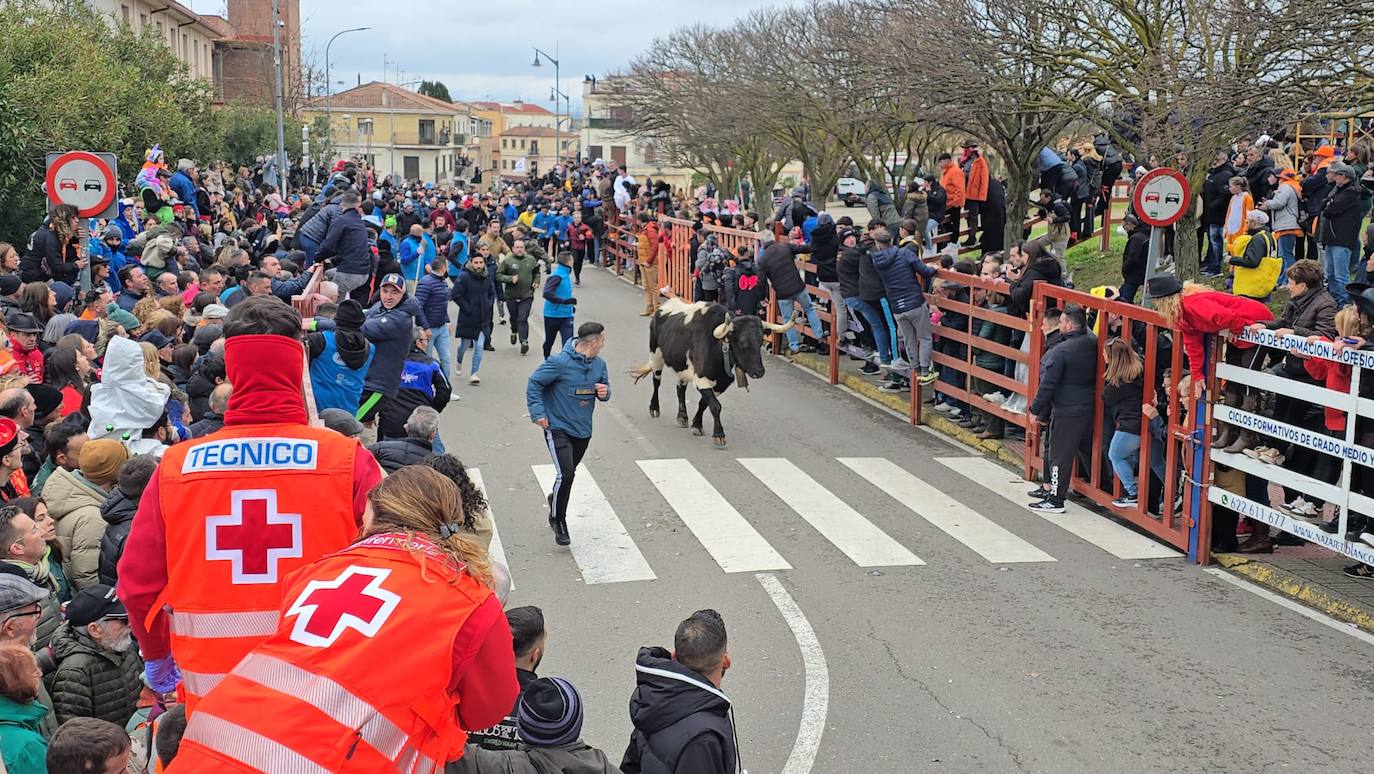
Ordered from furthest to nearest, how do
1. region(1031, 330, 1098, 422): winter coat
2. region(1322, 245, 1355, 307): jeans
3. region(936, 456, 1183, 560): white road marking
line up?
region(1322, 245, 1355, 307): jeans → region(1031, 330, 1098, 422): winter coat → region(936, 456, 1183, 560): white road marking

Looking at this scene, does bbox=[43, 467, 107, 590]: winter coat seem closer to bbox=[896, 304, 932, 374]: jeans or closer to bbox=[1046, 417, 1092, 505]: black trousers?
bbox=[1046, 417, 1092, 505]: black trousers

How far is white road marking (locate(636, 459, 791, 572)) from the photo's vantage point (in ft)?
34.6

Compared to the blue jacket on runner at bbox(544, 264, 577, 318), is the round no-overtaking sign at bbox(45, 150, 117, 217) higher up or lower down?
higher up

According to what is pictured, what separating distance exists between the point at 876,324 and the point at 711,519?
674 centimetres

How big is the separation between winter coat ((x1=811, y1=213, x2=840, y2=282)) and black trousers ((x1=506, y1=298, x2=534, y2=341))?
460 centimetres

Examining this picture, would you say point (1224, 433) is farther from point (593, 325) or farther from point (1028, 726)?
point (593, 325)

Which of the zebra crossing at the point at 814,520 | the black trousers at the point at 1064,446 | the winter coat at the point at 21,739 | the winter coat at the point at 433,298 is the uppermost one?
the winter coat at the point at 433,298

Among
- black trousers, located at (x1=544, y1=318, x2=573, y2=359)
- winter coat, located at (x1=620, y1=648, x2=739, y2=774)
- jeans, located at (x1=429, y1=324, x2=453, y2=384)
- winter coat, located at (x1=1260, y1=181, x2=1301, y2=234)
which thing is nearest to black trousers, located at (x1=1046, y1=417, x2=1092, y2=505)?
winter coat, located at (x1=620, y1=648, x2=739, y2=774)

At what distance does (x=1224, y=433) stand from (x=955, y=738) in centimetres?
445

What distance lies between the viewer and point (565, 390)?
11.0m

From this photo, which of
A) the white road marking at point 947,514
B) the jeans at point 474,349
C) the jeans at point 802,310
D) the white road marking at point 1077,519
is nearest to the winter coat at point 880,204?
the jeans at point 802,310

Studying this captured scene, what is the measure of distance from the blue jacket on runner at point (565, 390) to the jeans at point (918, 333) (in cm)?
596

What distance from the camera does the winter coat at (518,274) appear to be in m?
20.2

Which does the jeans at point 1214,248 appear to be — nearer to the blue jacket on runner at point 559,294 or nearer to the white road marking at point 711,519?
the blue jacket on runner at point 559,294
